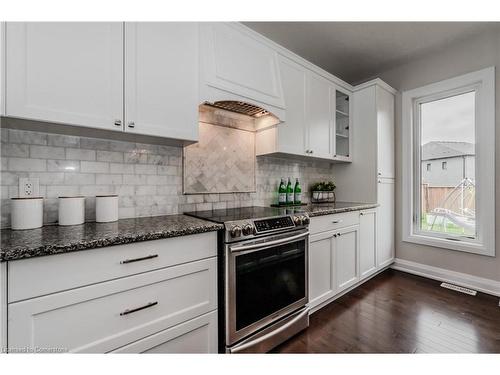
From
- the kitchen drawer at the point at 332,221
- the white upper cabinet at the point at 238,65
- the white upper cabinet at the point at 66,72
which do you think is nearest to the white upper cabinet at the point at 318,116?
the white upper cabinet at the point at 238,65

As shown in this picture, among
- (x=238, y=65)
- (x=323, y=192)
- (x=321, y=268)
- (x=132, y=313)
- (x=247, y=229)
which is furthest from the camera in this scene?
(x=323, y=192)

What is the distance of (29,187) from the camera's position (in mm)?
1368

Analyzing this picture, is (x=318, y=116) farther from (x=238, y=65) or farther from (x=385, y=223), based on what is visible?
(x=385, y=223)

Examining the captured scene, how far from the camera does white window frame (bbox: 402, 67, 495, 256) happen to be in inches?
96.7

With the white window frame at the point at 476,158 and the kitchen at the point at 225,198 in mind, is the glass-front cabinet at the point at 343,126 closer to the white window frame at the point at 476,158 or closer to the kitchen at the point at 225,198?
the kitchen at the point at 225,198

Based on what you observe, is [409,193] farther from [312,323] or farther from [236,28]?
[236,28]

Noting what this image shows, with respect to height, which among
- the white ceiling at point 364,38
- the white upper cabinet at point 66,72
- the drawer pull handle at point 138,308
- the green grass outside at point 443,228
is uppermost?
the white ceiling at point 364,38

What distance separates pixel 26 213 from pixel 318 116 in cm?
252

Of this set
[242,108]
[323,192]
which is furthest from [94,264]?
[323,192]

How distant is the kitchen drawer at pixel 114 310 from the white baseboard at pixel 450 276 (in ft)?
9.00

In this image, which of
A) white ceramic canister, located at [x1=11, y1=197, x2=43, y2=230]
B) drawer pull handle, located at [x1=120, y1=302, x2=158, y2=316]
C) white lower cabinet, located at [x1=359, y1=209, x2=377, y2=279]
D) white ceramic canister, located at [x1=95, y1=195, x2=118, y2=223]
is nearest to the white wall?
white lower cabinet, located at [x1=359, y1=209, x2=377, y2=279]

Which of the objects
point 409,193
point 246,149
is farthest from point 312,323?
point 409,193

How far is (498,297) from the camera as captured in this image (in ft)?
7.68

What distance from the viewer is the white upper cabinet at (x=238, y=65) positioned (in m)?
1.73
